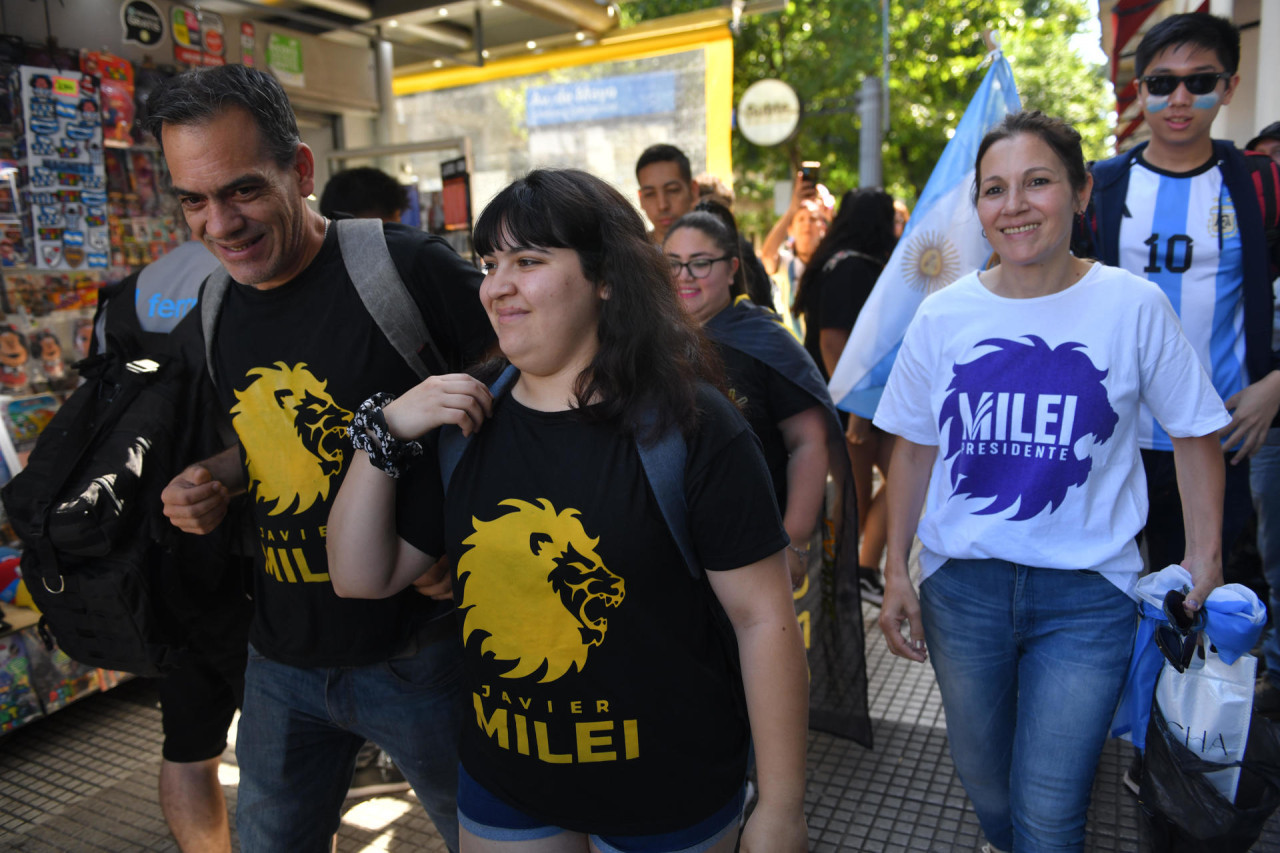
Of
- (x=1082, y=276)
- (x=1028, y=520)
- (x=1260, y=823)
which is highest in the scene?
(x=1082, y=276)

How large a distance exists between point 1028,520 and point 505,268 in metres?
1.30

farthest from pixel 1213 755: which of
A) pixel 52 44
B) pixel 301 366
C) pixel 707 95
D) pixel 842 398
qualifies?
pixel 707 95

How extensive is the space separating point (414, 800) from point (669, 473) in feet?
7.80

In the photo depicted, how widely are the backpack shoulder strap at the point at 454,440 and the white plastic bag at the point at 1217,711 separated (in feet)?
4.91

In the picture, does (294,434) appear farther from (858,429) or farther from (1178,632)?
(858,429)

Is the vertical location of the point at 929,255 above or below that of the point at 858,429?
above

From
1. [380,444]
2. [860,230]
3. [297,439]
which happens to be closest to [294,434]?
[297,439]

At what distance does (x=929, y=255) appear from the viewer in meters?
3.08

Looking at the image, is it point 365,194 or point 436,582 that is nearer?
point 436,582

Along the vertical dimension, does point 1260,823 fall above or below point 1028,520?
below

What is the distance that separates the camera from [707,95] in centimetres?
748

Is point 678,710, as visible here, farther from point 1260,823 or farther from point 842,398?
point 842,398

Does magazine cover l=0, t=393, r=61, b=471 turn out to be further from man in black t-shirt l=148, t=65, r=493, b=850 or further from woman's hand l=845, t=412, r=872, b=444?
woman's hand l=845, t=412, r=872, b=444

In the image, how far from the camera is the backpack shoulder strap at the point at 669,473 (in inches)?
56.9
